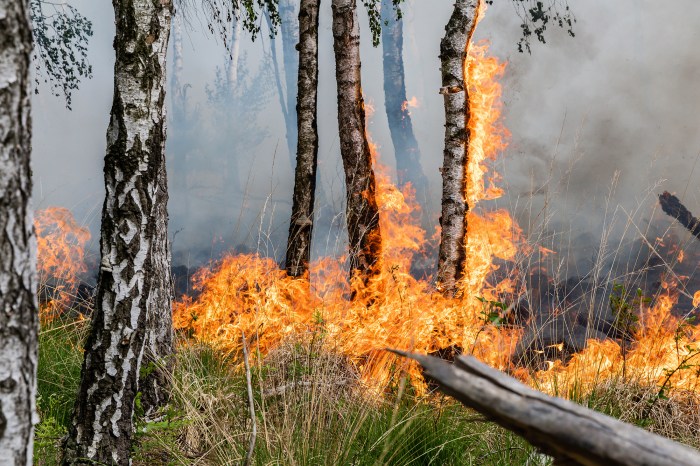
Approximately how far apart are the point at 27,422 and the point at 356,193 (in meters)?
4.68

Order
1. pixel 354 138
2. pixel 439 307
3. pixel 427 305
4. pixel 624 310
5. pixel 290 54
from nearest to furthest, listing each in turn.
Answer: pixel 624 310
pixel 427 305
pixel 439 307
pixel 354 138
pixel 290 54

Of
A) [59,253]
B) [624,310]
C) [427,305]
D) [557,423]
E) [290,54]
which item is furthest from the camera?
[290,54]

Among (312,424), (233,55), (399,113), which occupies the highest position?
(233,55)

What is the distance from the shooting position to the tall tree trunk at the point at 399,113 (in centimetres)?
1334

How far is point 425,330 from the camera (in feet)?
15.1

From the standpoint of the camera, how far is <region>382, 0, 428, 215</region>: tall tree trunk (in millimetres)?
13336

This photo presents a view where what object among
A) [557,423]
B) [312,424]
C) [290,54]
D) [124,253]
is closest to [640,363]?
[312,424]

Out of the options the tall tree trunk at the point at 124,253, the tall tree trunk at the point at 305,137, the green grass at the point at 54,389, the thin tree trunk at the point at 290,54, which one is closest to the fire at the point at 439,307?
the tall tree trunk at the point at 305,137

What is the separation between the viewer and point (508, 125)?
38.1 ft

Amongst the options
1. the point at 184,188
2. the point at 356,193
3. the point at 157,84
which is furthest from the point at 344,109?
the point at 184,188

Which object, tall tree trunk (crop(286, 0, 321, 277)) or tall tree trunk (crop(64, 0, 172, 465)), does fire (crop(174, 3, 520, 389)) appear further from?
tall tree trunk (crop(64, 0, 172, 465))

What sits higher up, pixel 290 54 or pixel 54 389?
pixel 290 54

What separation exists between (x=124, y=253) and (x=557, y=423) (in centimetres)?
188

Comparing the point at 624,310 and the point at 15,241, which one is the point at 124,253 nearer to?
the point at 15,241
